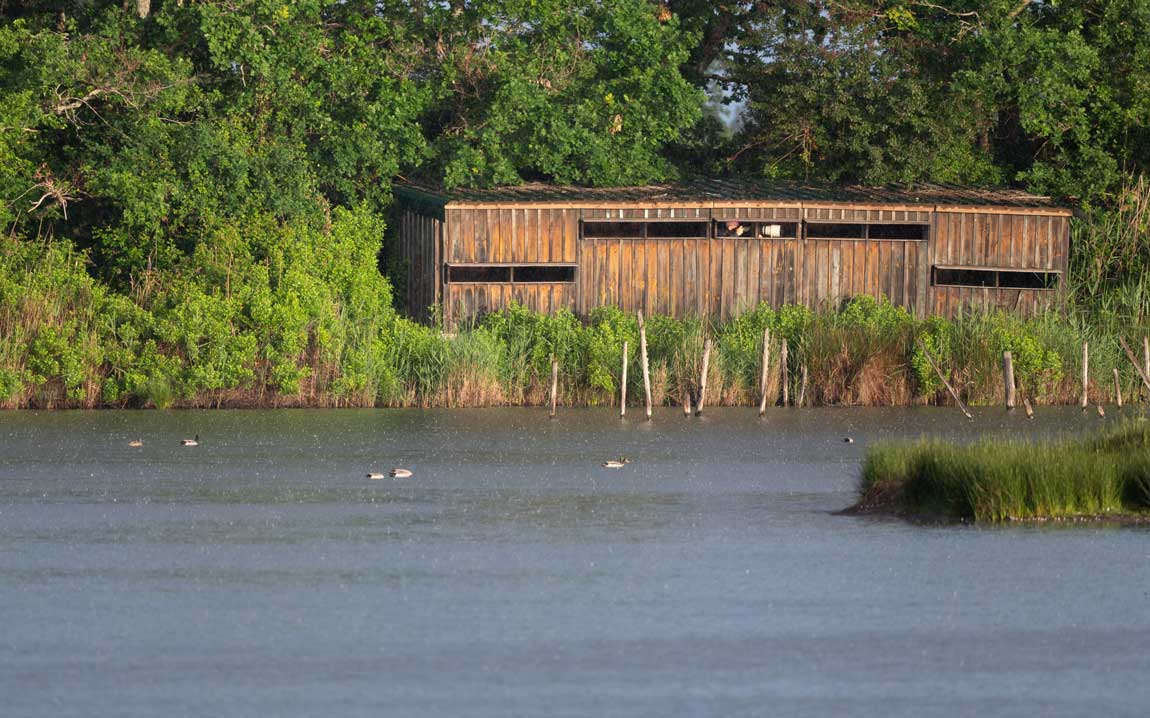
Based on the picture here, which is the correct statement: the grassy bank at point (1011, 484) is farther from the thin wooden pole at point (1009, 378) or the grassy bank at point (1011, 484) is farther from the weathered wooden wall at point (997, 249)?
the weathered wooden wall at point (997, 249)

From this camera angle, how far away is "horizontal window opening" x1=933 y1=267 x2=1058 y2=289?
133ft

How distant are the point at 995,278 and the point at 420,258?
11377mm

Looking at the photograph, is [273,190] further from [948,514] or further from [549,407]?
[948,514]

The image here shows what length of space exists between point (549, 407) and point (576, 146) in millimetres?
7431

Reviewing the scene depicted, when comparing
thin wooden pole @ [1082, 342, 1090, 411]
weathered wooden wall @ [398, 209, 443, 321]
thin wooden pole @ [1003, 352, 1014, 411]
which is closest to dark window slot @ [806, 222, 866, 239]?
thin wooden pole @ [1082, 342, 1090, 411]

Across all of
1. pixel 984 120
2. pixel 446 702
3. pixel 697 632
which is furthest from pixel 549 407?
pixel 446 702

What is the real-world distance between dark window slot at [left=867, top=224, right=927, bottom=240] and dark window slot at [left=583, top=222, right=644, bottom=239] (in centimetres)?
460

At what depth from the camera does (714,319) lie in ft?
128

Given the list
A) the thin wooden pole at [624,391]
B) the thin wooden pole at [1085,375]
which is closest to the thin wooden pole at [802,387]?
the thin wooden pole at [624,391]

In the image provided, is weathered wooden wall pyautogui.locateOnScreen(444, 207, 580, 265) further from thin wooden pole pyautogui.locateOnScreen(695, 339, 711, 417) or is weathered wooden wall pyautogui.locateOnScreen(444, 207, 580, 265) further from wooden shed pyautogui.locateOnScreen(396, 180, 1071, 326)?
thin wooden pole pyautogui.locateOnScreen(695, 339, 711, 417)

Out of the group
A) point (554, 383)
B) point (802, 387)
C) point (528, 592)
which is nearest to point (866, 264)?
point (802, 387)

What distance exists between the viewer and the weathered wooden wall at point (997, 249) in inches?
1580

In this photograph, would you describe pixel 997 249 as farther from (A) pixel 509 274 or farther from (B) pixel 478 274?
(B) pixel 478 274

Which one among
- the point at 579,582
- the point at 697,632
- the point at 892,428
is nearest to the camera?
the point at 697,632
